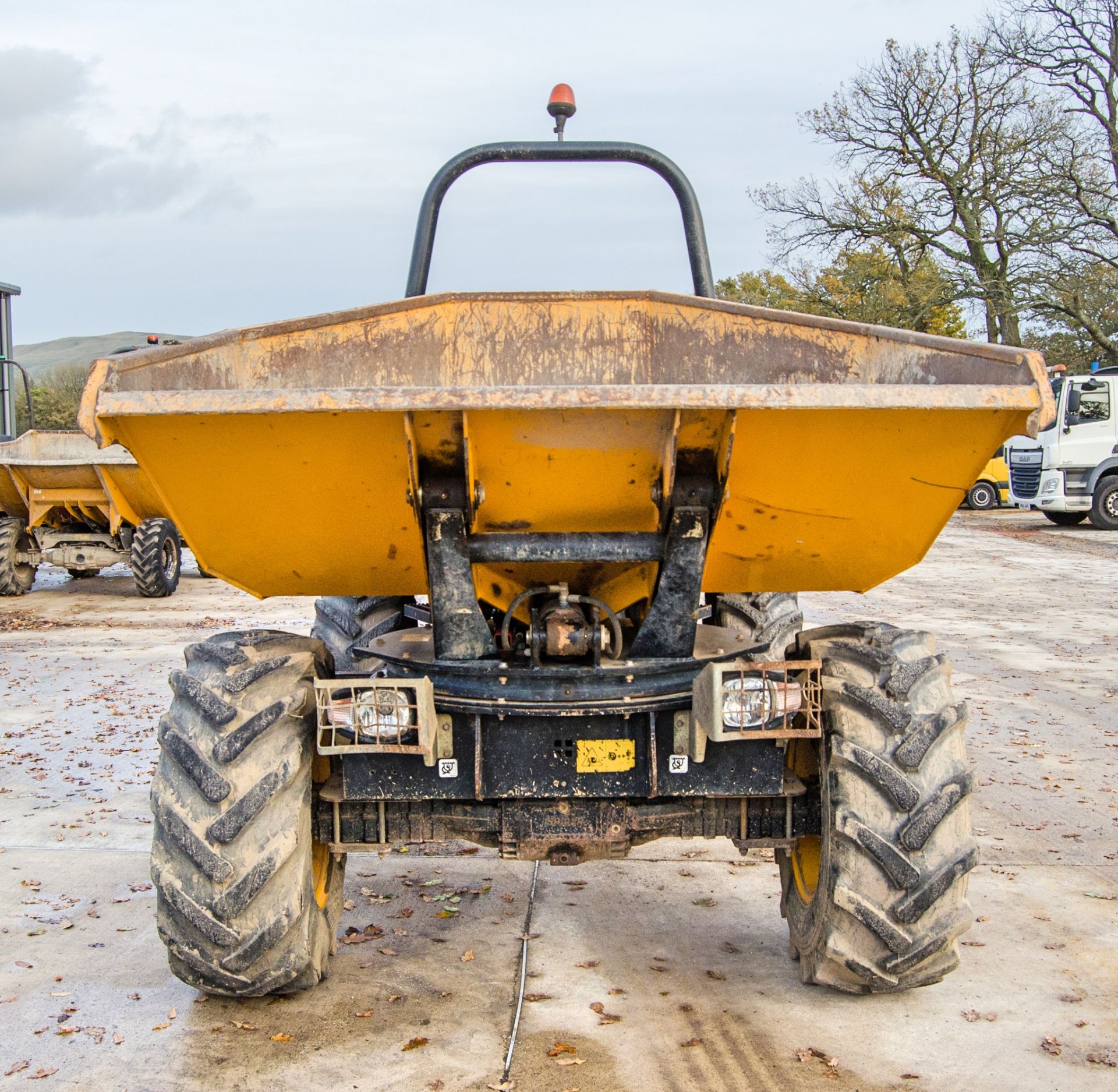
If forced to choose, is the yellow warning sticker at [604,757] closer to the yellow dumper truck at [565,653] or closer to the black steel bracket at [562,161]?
the yellow dumper truck at [565,653]

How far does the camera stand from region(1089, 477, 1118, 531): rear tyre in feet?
70.9

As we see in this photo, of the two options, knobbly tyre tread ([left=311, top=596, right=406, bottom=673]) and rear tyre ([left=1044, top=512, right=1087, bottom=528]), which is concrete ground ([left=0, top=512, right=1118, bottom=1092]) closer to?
knobbly tyre tread ([left=311, top=596, right=406, bottom=673])

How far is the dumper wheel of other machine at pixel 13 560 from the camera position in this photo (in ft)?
43.7

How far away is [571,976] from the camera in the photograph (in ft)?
12.5

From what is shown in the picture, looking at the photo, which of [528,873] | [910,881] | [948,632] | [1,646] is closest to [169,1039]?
[528,873]

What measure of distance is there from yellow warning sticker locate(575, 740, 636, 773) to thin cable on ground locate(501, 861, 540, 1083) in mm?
765

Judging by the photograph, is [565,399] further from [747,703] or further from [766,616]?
[766,616]

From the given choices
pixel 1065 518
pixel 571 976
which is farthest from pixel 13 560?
pixel 1065 518

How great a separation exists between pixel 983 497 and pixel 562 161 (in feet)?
79.8

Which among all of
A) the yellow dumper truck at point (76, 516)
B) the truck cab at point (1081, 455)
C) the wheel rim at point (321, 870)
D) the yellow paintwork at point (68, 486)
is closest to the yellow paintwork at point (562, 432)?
the wheel rim at point (321, 870)

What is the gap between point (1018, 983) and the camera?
3.75m

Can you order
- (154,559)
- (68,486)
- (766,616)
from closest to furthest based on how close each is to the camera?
(766,616) < (154,559) < (68,486)

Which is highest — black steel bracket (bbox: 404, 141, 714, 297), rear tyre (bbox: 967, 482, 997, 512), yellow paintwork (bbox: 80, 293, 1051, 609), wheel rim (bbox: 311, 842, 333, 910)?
black steel bracket (bbox: 404, 141, 714, 297)

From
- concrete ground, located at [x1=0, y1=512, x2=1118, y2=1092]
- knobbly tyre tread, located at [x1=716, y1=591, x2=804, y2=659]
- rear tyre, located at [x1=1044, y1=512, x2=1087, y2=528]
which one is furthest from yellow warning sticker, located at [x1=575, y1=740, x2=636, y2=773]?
rear tyre, located at [x1=1044, y1=512, x2=1087, y2=528]
